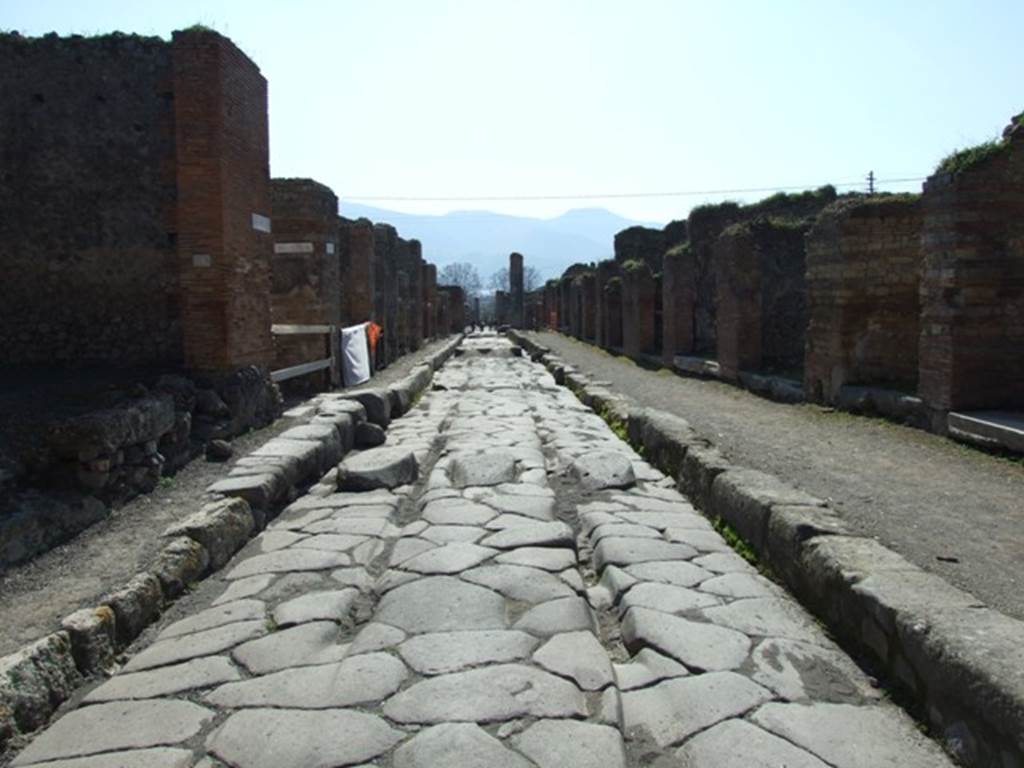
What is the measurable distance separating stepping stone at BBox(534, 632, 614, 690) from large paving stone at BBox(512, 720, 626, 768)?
0.30m

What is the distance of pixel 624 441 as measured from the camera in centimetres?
827

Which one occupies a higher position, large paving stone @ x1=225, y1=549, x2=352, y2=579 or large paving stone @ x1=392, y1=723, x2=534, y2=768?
large paving stone @ x1=392, y1=723, x2=534, y2=768

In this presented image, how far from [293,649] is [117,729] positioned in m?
0.72

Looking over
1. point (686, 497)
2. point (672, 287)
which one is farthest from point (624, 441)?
point (672, 287)

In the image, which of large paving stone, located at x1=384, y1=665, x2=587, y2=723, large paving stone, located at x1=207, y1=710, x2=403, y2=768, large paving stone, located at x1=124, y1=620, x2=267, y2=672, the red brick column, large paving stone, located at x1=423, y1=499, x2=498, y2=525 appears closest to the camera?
large paving stone, located at x1=207, y1=710, x2=403, y2=768

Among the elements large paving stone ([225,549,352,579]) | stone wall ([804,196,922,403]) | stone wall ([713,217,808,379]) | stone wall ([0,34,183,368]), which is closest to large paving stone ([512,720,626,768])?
large paving stone ([225,549,352,579])

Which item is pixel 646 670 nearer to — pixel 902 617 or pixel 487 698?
pixel 487 698

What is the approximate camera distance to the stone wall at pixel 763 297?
12758 millimetres

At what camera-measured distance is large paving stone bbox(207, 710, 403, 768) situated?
7.94ft

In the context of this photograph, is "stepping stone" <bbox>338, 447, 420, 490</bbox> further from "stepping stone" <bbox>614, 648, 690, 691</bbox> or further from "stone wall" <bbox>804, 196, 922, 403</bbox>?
"stone wall" <bbox>804, 196, 922, 403</bbox>

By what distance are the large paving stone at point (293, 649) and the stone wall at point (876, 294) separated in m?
7.64

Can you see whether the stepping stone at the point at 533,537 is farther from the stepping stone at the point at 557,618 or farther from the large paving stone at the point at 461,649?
the large paving stone at the point at 461,649

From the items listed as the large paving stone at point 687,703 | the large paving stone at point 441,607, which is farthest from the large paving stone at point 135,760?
the large paving stone at point 687,703

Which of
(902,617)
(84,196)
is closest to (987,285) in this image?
(902,617)
